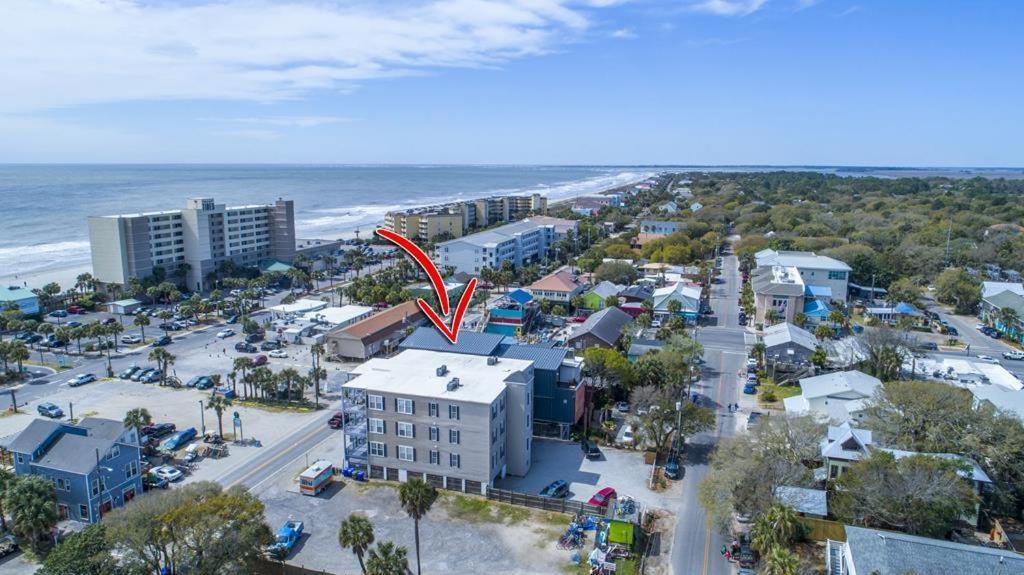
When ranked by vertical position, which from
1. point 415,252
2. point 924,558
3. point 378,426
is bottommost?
point 924,558

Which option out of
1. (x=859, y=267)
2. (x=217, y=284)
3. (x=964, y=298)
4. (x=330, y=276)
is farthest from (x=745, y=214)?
(x=217, y=284)

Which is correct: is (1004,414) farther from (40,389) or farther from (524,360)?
(40,389)

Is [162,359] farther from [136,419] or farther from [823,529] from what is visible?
[823,529]

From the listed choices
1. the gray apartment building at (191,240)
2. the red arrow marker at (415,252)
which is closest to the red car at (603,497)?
the red arrow marker at (415,252)

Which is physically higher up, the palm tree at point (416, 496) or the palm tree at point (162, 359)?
the palm tree at point (416, 496)

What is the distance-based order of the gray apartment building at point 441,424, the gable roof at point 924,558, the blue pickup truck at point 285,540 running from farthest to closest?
1. the gray apartment building at point 441,424
2. the blue pickup truck at point 285,540
3. the gable roof at point 924,558

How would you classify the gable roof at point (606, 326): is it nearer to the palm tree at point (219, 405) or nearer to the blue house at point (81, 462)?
the palm tree at point (219, 405)

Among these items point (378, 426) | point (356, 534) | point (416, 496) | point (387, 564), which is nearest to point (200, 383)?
point (378, 426)
